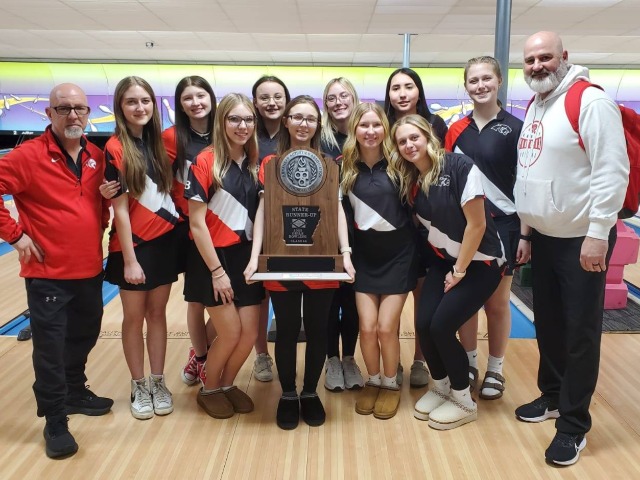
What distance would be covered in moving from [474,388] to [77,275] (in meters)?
1.72

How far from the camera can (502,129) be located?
2.22 meters

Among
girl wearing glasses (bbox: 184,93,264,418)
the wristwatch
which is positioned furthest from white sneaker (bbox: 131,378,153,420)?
the wristwatch

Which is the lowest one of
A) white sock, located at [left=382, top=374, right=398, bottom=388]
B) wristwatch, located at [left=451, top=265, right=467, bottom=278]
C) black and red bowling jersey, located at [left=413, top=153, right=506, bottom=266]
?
white sock, located at [left=382, top=374, right=398, bottom=388]

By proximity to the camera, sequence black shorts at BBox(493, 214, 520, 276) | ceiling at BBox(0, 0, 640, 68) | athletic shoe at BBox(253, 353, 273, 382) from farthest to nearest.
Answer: ceiling at BBox(0, 0, 640, 68), athletic shoe at BBox(253, 353, 273, 382), black shorts at BBox(493, 214, 520, 276)

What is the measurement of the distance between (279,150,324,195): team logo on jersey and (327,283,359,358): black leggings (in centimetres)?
54

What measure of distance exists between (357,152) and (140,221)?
33.8 inches

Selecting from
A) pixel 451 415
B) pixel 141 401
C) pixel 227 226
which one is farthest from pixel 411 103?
pixel 141 401

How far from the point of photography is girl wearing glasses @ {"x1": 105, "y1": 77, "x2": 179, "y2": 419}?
205 cm

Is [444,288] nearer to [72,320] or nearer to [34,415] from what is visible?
[72,320]

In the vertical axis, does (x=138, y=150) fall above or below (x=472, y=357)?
above

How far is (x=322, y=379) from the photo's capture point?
2.65 metres

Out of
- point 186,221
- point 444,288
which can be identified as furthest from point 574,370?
point 186,221

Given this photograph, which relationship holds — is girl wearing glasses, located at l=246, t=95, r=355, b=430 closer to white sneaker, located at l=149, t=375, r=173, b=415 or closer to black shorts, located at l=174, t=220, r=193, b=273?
black shorts, located at l=174, t=220, r=193, b=273

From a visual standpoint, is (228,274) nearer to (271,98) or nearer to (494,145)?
(271,98)
